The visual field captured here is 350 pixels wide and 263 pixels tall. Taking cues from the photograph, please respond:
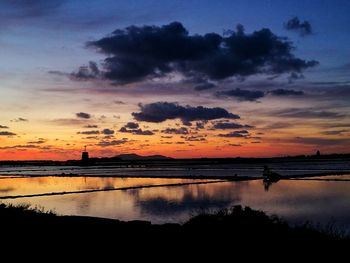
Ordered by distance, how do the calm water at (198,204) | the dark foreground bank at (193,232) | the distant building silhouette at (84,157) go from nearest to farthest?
the dark foreground bank at (193,232) < the calm water at (198,204) < the distant building silhouette at (84,157)

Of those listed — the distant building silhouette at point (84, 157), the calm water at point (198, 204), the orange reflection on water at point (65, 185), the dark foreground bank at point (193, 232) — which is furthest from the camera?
the distant building silhouette at point (84, 157)

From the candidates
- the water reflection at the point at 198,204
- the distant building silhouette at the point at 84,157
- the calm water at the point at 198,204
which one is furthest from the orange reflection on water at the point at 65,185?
the distant building silhouette at the point at 84,157

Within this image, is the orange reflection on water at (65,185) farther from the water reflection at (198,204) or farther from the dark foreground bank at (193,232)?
the dark foreground bank at (193,232)

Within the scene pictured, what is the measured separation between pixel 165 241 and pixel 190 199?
1885cm

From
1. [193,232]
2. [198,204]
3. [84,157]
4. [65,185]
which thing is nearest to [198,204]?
[198,204]

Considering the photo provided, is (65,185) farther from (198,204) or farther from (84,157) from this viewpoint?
(84,157)

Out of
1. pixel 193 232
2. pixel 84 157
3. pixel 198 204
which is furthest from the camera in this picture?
pixel 84 157

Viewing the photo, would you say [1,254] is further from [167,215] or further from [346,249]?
[167,215]

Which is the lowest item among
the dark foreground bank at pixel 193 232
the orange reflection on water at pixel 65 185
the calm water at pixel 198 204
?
the calm water at pixel 198 204

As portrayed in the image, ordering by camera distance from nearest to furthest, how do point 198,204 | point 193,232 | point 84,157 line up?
point 193,232, point 198,204, point 84,157

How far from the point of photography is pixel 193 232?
41.4ft

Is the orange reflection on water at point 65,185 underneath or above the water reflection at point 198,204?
above

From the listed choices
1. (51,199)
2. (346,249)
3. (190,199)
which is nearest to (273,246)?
(346,249)

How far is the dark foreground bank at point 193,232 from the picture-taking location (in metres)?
11.5
